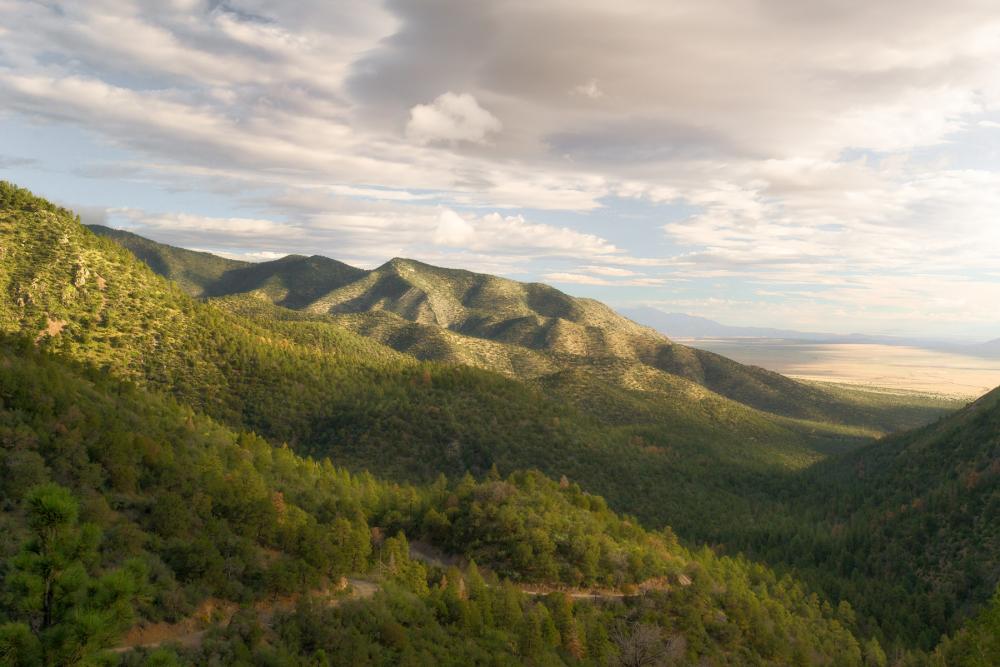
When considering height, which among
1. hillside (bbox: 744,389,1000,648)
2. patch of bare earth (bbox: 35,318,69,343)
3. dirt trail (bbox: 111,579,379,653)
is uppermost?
patch of bare earth (bbox: 35,318,69,343)

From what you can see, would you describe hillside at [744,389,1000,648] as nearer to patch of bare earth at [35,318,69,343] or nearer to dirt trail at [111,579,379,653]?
dirt trail at [111,579,379,653]

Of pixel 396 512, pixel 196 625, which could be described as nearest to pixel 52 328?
pixel 396 512

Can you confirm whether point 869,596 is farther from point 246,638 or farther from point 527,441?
point 246,638

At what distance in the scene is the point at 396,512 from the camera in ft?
254

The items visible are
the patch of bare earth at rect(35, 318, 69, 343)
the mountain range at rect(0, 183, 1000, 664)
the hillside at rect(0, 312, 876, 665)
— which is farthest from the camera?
the patch of bare earth at rect(35, 318, 69, 343)

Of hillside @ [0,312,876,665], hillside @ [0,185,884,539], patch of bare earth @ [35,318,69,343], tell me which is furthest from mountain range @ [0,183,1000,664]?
patch of bare earth @ [35,318,69,343]

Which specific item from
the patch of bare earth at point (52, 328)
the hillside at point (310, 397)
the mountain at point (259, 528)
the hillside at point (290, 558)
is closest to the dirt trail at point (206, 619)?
the mountain at point (259, 528)

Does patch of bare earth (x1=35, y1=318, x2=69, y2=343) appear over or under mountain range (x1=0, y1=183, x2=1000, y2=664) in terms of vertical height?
over

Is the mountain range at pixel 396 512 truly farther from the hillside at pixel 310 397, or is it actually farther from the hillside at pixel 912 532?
the hillside at pixel 310 397

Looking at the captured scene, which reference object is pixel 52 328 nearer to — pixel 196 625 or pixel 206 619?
pixel 206 619

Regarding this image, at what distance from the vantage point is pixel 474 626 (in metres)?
52.7

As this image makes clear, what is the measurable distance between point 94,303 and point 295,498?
307ft

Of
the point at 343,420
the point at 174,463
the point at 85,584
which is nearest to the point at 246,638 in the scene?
the point at 85,584

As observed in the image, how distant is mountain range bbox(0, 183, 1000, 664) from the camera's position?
39.8 metres
